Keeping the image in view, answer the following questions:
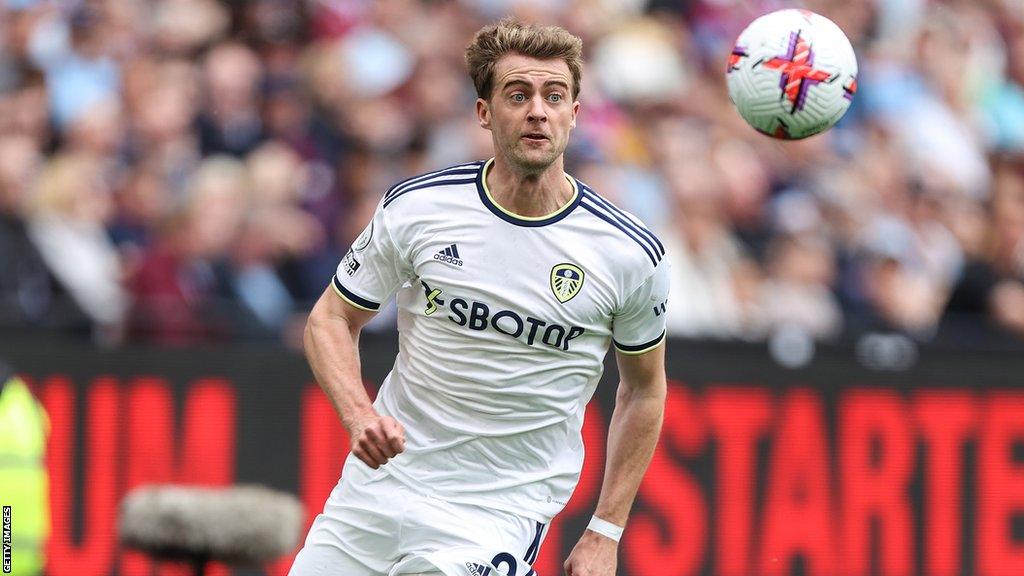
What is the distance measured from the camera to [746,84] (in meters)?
6.69

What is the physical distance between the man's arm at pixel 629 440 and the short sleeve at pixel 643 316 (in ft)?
0.14

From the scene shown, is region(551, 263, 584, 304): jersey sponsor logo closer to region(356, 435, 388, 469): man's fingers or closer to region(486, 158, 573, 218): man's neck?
region(486, 158, 573, 218): man's neck

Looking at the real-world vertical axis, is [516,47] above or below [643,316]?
above

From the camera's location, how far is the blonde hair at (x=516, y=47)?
5.88 meters

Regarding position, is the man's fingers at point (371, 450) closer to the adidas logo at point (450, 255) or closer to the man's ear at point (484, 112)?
the adidas logo at point (450, 255)

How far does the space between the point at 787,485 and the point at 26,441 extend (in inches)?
224

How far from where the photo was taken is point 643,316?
6031mm

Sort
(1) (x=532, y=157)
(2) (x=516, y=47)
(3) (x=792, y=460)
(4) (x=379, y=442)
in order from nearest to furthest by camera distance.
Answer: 1. (4) (x=379, y=442)
2. (1) (x=532, y=157)
3. (2) (x=516, y=47)
4. (3) (x=792, y=460)

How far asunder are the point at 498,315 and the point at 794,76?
5.20 feet

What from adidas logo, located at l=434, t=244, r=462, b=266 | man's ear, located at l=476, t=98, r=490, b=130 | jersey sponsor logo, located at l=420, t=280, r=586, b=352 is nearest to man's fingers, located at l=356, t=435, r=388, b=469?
jersey sponsor logo, located at l=420, t=280, r=586, b=352

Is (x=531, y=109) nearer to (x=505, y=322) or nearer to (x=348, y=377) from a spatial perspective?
(x=505, y=322)

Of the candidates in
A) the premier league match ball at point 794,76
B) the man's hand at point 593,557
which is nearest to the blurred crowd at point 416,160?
the premier league match ball at point 794,76

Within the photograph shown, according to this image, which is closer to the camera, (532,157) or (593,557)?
(532,157)

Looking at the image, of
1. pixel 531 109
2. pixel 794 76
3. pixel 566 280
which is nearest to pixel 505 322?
pixel 566 280
